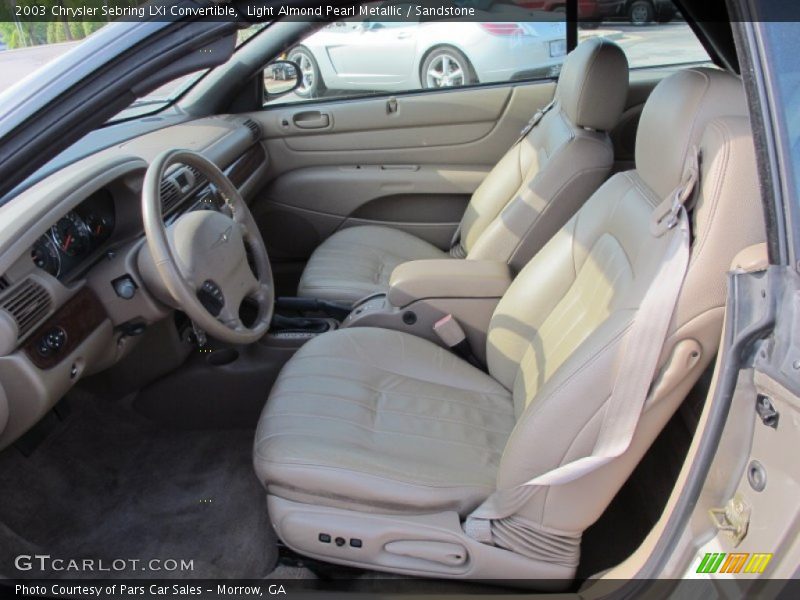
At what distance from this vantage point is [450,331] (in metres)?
1.97

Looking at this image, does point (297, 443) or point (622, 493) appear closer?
point (297, 443)

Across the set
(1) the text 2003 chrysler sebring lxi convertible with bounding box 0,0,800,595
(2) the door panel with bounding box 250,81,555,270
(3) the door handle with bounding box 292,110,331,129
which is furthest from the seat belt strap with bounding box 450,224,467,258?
(3) the door handle with bounding box 292,110,331,129

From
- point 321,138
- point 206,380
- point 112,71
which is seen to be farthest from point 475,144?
point 112,71

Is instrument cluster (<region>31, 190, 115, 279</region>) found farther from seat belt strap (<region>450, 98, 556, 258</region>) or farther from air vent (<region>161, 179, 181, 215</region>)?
seat belt strap (<region>450, 98, 556, 258</region>)

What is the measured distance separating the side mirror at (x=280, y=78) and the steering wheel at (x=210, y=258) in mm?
1191

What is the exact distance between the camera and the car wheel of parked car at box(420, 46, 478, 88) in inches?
122

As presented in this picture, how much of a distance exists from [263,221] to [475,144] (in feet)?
3.36

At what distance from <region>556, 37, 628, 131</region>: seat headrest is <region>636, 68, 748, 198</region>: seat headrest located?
2.11 ft

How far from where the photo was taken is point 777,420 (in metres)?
0.86

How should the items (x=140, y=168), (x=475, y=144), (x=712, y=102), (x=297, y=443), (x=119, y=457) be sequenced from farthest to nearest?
(x=475, y=144) → (x=119, y=457) → (x=140, y=168) → (x=297, y=443) → (x=712, y=102)

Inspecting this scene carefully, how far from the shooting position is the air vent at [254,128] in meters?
2.90

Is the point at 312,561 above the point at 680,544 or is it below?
below

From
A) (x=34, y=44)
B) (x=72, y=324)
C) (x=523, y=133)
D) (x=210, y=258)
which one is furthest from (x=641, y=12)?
(x=72, y=324)

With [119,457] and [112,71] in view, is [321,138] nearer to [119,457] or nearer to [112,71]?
[119,457]
